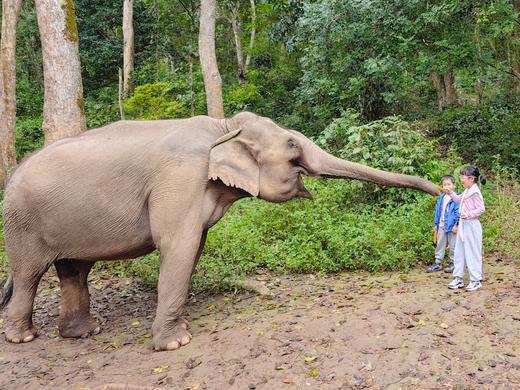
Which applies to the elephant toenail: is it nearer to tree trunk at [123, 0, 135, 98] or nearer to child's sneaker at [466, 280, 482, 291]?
child's sneaker at [466, 280, 482, 291]

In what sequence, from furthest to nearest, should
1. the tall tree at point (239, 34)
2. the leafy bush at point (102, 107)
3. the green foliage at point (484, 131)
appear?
the leafy bush at point (102, 107)
the tall tree at point (239, 34)
the green foliage at point (484, 131)

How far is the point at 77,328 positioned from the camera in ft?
20.3

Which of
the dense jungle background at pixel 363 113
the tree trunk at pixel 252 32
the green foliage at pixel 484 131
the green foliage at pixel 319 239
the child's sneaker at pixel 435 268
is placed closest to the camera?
the child's sneaker at pixel 435 268

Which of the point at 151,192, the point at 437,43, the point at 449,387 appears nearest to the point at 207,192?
the point at 151,192

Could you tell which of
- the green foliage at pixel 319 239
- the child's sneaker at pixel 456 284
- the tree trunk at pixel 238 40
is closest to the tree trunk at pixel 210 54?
the green foliage at pixel 319 239

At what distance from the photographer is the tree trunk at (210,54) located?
13.3m

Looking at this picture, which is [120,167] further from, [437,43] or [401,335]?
[437,43]

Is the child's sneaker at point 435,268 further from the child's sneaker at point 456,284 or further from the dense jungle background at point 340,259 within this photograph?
the child's sneaker at point 456,284

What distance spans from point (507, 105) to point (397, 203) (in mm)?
7966

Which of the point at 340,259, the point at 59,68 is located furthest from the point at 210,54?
the point at 340,259

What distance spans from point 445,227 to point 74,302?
473cm

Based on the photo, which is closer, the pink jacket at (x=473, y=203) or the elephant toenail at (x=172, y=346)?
the elephant toenail at (x=172, y=346)

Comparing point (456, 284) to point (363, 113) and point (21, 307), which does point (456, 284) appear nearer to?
point (21, 307)

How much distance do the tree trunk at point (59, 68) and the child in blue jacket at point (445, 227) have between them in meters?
5.25
